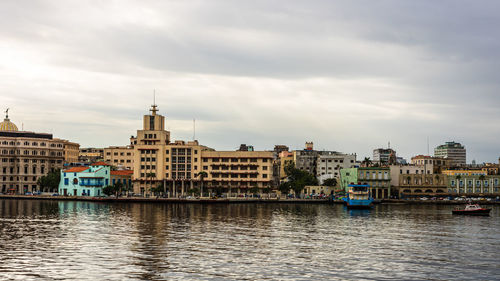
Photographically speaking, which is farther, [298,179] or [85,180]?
[298,179]

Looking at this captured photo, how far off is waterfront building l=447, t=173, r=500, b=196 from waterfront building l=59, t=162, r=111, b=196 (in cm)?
12430

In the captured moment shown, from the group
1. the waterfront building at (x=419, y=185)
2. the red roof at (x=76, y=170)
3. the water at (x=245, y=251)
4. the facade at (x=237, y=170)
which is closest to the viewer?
the water at (x=245, y=251)

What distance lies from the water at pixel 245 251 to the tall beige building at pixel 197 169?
10241 cm

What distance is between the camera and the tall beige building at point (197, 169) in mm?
188625

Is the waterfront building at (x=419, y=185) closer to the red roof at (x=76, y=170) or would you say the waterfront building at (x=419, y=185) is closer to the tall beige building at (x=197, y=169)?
the tall beige building at (x=197, y=169)

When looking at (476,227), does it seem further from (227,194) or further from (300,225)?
(227,194)

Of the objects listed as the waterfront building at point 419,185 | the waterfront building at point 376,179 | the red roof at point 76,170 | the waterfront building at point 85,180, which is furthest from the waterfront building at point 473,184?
the red roof at point 76,170

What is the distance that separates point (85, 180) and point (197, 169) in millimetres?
39417

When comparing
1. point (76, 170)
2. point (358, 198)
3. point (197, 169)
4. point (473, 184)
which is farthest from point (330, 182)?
point (76, 170)

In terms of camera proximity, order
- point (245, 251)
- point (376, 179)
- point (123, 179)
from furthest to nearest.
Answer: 1. point (123, 179)
2. point (376, 179)
3. point (245, 251)

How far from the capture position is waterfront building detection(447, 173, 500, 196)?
188 m

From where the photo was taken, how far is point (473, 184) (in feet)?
618

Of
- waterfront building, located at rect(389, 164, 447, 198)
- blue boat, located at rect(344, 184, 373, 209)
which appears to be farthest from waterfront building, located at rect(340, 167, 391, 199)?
blue boat, located at rect(344, 184, 373, 209)

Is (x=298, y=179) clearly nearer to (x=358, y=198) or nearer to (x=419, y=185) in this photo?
(x=419, y=185)
